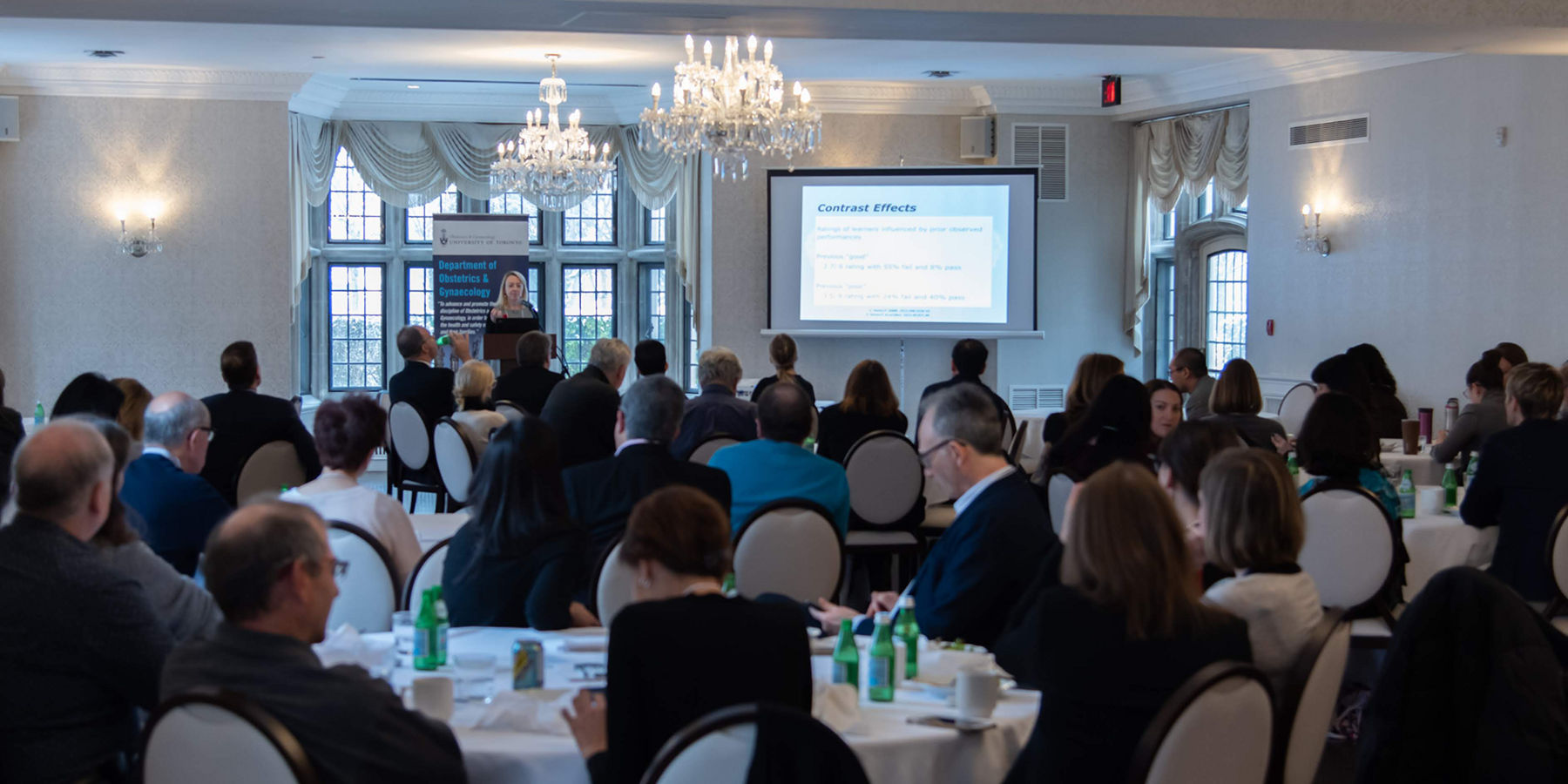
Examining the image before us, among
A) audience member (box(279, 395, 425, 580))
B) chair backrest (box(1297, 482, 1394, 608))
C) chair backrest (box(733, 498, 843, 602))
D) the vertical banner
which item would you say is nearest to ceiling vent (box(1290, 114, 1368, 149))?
Answer: chair backrest (box(1297, 482, 1394, 608))

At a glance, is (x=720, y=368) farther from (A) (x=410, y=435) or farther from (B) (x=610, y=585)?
(B) (x=610, y=585)

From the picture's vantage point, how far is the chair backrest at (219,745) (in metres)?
2.12

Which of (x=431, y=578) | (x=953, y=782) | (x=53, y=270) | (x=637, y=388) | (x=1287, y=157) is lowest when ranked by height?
(x=953, y=782)

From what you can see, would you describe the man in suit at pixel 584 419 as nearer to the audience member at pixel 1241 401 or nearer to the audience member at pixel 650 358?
the audience member at pixel 650 358

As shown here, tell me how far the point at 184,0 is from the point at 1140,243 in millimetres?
8666

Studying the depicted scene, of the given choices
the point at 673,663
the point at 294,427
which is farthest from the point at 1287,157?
the point at 673,663

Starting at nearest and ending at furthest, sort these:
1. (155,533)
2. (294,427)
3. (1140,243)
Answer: (155,533), (294,427), (1140,243)

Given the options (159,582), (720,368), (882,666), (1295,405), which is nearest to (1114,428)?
(720,368)

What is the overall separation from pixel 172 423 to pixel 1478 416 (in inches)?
231

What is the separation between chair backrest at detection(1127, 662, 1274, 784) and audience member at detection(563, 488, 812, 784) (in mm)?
602

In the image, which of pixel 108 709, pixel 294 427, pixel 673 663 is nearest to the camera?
pixel 673 663

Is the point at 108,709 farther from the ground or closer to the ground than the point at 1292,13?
closer to the ground

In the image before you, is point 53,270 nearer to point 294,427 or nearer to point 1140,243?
point 294,427

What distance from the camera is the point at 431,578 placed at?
3.61 metres
